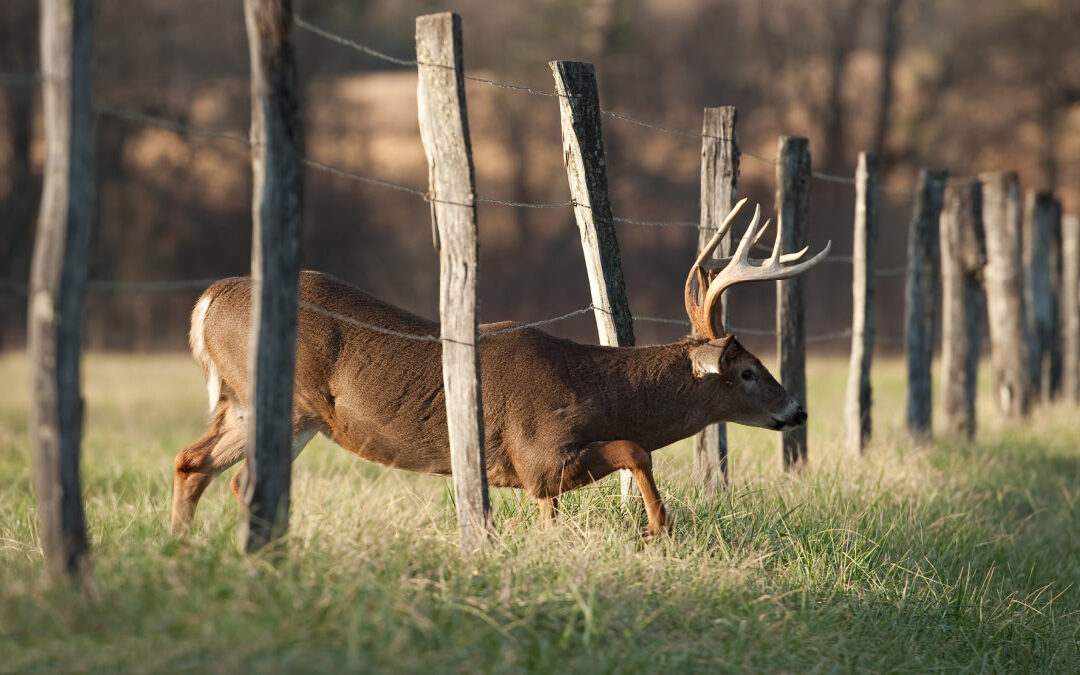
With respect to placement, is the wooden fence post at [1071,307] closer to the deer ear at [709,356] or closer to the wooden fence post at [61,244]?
the deer ear at [709,356]

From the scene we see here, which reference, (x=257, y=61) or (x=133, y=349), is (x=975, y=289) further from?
(x=133, y=349)

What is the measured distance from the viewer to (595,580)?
15.5ft

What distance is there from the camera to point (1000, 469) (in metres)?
9.94

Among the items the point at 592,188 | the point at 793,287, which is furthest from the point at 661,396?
the point at 793,287

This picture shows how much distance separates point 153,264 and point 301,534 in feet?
84.5

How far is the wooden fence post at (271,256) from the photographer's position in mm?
4414

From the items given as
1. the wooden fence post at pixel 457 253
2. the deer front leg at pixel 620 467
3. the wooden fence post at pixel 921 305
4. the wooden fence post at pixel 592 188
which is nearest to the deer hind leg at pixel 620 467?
the deer front leg at pixel 620 467

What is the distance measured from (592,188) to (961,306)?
6.13 metres

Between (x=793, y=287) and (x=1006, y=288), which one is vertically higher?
(x=793, y=287)

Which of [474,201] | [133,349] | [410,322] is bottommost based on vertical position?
[133,349]

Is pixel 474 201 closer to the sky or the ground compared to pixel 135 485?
closer to the sky

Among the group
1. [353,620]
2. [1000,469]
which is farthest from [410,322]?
[1000,469]

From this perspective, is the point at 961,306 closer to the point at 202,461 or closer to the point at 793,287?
the point at 793,287

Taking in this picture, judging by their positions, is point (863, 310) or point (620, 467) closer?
point (620, 467)
